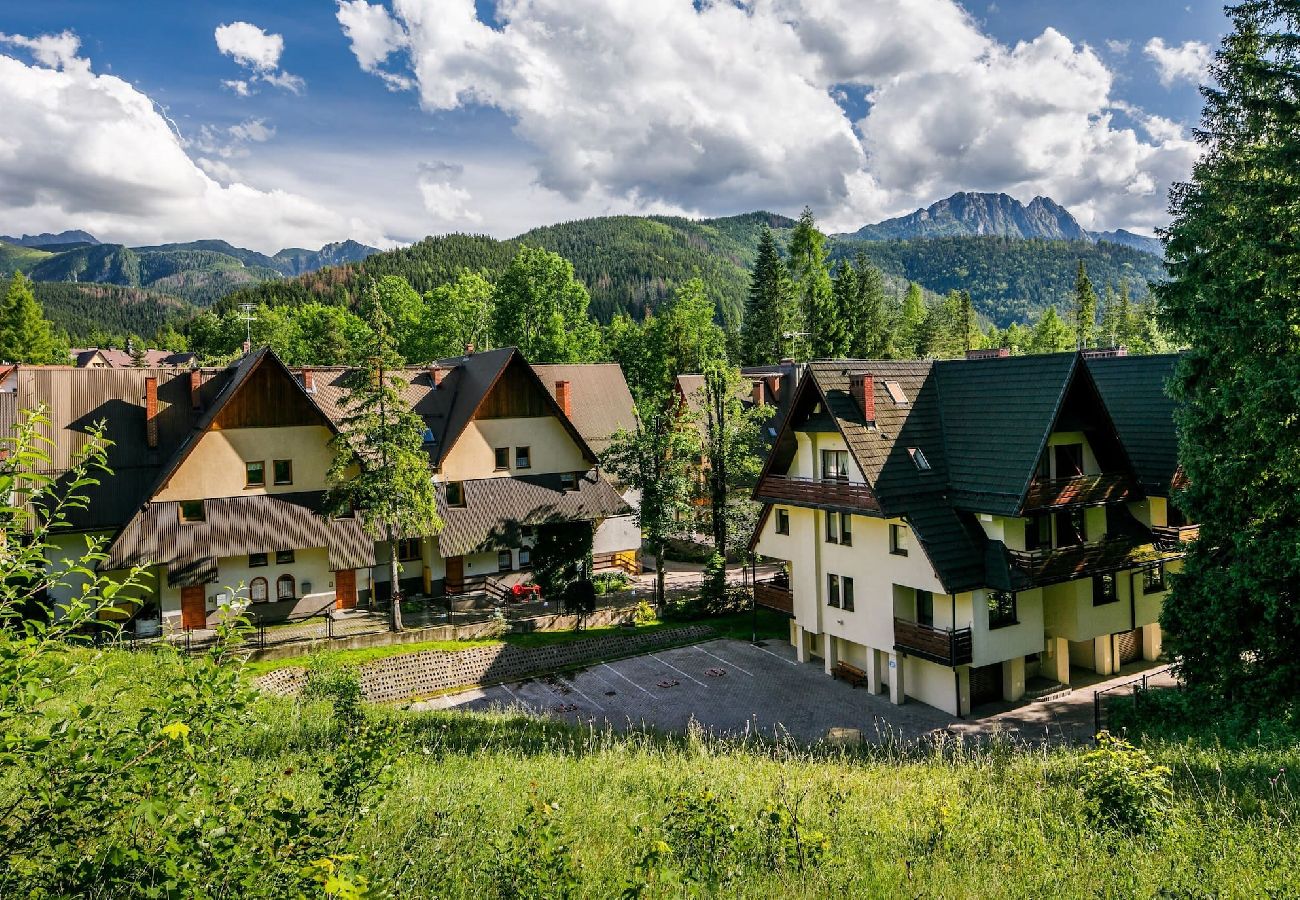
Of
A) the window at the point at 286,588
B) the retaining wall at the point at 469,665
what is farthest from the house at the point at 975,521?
the window at the point at 286,588

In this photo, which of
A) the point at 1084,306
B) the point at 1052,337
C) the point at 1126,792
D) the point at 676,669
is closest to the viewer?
the point at 1126,792

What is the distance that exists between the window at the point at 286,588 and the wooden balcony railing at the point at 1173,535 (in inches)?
1187

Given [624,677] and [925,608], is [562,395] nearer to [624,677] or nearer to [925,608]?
[624,677]

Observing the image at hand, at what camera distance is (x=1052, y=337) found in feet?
338

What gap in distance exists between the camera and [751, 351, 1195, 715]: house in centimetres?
2284

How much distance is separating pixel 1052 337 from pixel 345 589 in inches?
3861

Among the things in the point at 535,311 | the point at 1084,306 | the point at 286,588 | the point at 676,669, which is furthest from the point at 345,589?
the point at 1084,306

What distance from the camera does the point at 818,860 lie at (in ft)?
24.8

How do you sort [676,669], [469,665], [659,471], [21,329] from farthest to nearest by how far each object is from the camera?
[21,329], [659,471], [676,669], [469,665]

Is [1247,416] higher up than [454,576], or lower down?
higher up

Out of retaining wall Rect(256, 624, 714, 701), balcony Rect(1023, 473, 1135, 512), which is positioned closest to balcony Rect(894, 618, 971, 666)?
balcony Rect(1023, 473, 1135, 512)

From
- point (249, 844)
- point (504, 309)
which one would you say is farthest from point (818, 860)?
point (504, 309)

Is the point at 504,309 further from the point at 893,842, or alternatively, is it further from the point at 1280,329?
the point at 893,842

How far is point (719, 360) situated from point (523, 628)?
14.6 meters
